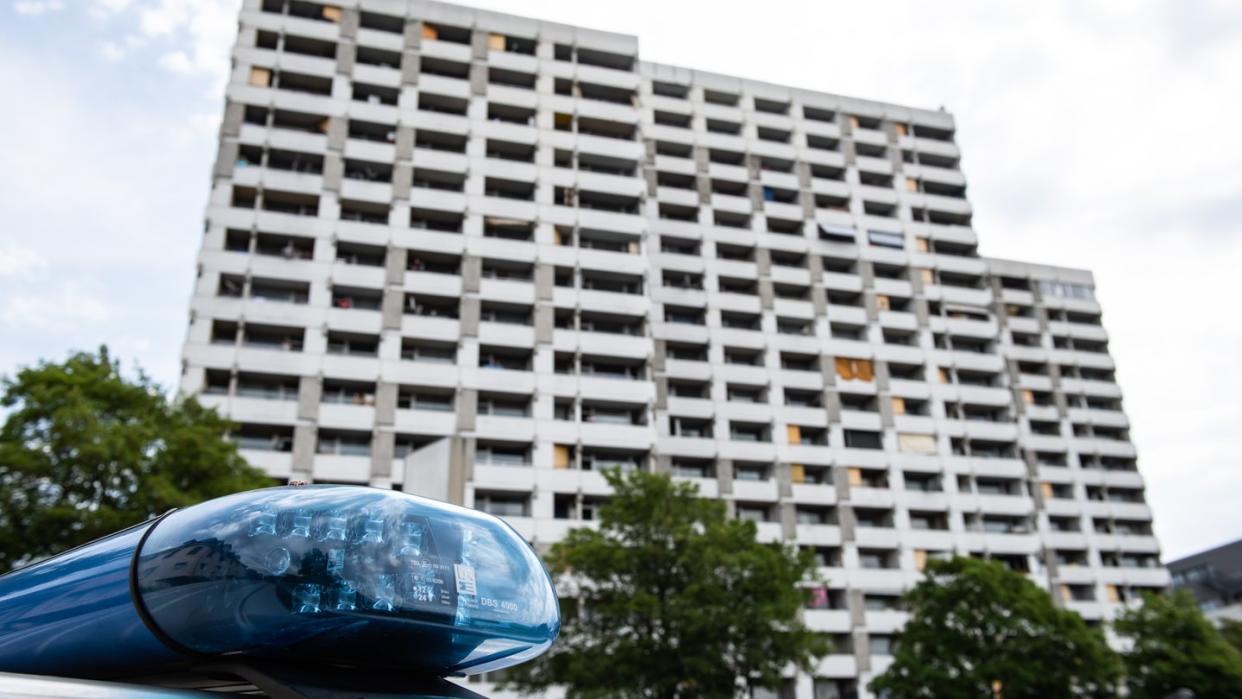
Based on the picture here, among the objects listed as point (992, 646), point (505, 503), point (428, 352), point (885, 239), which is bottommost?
point (992, 646)

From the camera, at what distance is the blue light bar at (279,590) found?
177 centimetres

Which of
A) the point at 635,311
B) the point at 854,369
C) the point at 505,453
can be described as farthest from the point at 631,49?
the point at 505,453

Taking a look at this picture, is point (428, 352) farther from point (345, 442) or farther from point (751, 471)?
point (751, 471)

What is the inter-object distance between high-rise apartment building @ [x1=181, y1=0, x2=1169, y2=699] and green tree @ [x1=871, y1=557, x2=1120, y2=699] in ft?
18.4

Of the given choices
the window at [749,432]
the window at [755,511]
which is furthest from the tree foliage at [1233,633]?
the window at [749,432]

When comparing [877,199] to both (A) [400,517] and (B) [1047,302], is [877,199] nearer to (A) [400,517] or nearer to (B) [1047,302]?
(B) [1047,302]

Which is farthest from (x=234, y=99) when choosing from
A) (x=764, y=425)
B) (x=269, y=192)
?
(x=764, y=425)

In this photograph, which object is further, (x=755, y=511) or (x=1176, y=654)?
(x=755, y=511)

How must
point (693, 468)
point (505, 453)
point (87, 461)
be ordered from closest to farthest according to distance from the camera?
point (87, 461) → point (505, 453) → point (693, 468)

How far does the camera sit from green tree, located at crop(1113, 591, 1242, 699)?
106 ft

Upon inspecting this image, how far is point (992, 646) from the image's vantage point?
97.5 ft

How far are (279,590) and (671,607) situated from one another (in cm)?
2195

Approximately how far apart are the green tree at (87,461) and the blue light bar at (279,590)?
19.0m

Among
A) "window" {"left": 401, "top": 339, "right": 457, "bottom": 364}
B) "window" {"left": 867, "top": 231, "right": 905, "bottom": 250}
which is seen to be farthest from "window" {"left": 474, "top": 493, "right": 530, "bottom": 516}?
"window" {"left": 867, "top": 231, "right": 905, "bottom": 250}
